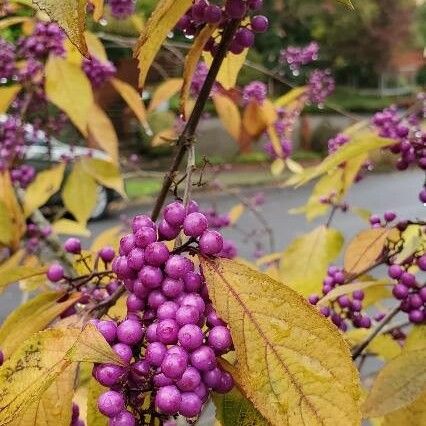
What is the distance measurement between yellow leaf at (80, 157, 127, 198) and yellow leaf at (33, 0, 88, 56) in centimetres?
112

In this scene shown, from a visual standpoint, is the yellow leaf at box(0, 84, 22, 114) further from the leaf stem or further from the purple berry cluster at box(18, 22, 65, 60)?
the leaf stem

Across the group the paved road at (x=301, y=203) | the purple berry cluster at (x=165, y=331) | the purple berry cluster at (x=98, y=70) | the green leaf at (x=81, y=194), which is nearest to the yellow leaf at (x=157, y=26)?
the purple berry cluster at (x=165, y=331)

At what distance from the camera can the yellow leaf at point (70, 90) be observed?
1191 mm

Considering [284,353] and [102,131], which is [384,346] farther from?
[102,131]

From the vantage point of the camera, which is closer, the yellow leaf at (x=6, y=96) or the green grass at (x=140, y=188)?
the yellow leaf at (x=6, y=96)

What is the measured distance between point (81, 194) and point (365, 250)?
0.83 metres

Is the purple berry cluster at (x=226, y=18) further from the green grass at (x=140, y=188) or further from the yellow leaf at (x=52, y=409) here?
the green grass at (x=140, y=188)

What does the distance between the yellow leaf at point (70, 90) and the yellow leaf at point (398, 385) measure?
0.72 metres

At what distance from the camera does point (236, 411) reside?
498 millimetres

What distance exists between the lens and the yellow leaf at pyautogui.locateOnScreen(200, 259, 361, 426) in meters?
Result: 0.42

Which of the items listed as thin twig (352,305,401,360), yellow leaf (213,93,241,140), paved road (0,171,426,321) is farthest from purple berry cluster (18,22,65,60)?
paved road (0,171,426,321)

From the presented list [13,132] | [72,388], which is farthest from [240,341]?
[13,132]

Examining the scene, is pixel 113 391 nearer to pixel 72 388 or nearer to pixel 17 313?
pixel 72 388

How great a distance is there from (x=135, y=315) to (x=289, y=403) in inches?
4.8
